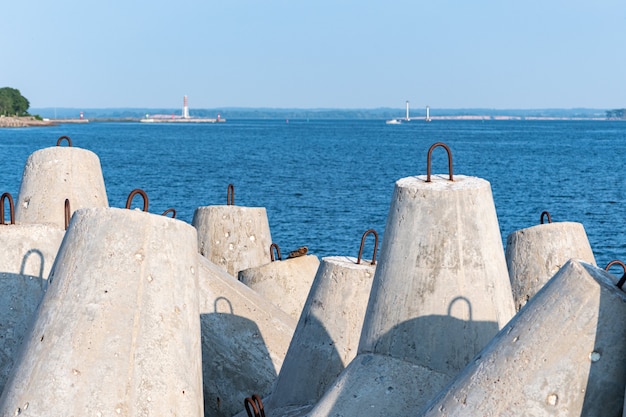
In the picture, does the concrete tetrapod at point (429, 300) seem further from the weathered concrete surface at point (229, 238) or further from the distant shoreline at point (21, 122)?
the distant shoreline at point (21, 122)

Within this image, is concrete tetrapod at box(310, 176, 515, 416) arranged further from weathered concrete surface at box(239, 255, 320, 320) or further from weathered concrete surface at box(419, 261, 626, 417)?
weathered concrete surface at box(239, 255, 320, 320)

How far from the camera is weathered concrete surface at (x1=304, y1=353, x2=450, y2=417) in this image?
4605 millimetres

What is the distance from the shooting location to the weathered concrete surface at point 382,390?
15.1 feet

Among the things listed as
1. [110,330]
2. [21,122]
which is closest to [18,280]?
[110,330]

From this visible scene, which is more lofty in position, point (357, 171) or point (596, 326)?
point (596, 326)

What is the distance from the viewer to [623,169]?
51.9m

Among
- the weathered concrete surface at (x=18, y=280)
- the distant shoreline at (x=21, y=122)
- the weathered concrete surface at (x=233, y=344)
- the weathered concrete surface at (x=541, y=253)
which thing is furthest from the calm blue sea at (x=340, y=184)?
the distant shoreline at (x=21, y=122)

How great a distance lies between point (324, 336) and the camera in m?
5.88

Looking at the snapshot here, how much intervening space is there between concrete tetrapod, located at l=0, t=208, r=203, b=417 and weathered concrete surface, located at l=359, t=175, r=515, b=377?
948 millimetres

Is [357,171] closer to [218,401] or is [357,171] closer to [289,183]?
[289,183]

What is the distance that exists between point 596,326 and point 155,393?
1823mm

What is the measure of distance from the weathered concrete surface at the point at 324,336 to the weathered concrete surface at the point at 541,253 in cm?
175

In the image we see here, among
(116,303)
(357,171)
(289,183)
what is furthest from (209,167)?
(116,303)

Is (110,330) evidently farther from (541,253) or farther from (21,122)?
(21,122)
